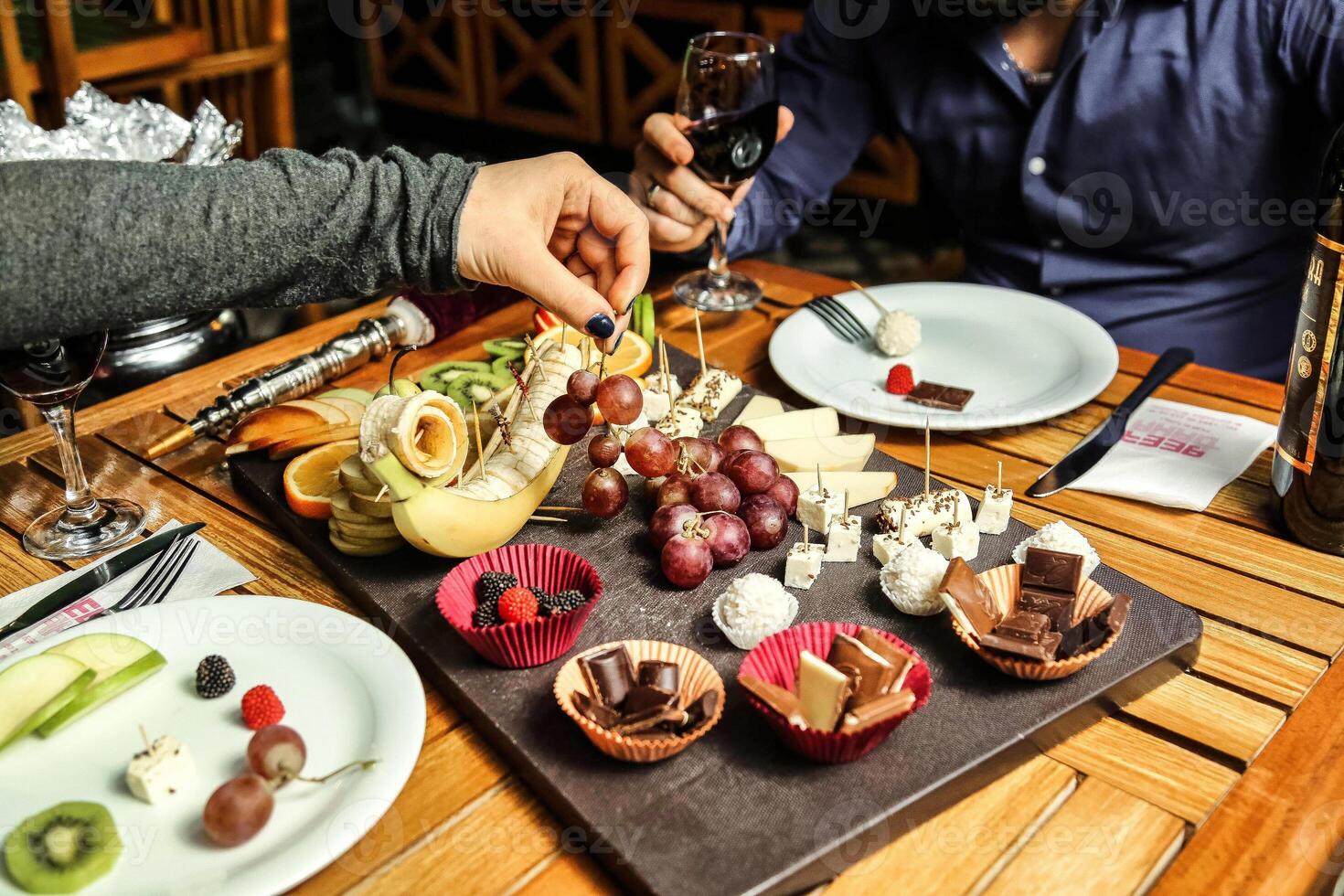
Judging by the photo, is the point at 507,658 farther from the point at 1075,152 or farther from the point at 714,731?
the point at 1075,152

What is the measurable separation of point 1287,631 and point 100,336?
1224 millimetres

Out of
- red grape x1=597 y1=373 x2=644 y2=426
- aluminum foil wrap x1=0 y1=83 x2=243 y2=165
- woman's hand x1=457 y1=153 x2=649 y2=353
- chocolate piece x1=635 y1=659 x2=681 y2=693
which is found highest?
woman's hand x1=457 y1=153 x2=649 y2=353

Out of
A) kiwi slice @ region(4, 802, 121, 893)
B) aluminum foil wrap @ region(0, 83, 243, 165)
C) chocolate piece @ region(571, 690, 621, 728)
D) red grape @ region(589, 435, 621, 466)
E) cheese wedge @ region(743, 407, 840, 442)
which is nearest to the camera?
kiwi slice @ region(4, 802, 121, 893)

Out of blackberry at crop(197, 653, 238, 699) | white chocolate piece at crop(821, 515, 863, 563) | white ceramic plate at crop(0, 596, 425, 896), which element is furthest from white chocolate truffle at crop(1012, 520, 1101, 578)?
blackberry at crop(197, 653, 238, 699)

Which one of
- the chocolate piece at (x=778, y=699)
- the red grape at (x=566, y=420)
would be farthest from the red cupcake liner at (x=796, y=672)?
the red grape at (x=566, y=420)

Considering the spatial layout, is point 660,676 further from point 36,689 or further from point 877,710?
point 36,689

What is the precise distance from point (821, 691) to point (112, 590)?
75 centimetres

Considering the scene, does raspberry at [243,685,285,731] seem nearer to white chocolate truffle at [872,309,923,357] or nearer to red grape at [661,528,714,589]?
red grape at [661,528,714,589]

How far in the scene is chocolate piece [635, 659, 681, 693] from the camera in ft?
2.84

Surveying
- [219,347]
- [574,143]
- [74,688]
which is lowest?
[574,143]

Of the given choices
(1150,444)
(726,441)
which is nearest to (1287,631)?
(1150,444)

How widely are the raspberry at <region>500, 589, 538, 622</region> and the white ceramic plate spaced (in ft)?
0.31

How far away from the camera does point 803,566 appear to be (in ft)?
3.48

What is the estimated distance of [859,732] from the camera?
0.82 meters
